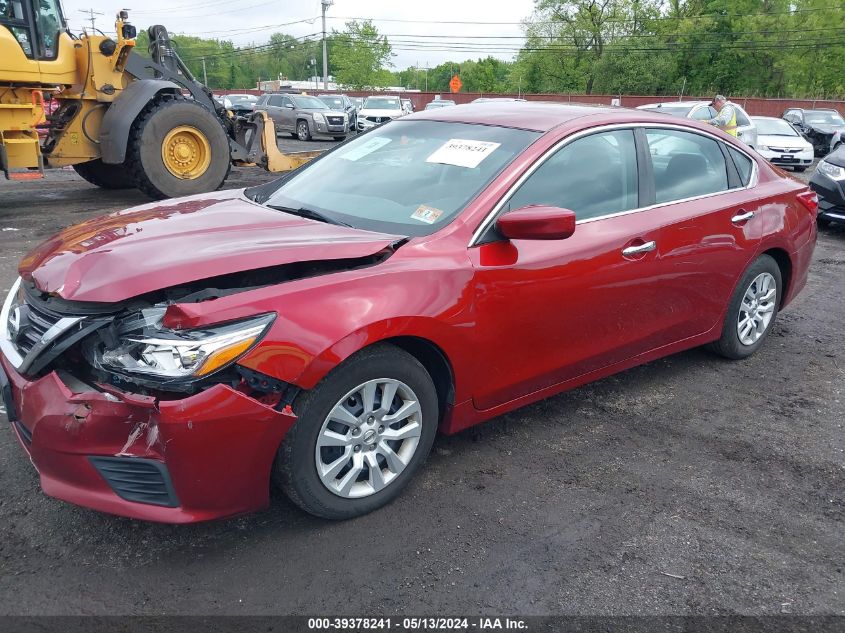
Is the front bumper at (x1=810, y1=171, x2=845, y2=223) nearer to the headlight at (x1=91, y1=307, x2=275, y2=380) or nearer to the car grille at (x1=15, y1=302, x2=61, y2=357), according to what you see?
the headlight at (x1=91, y1=307, x2=275, y2=380)

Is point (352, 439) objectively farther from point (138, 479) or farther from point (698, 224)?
point (698, 224)

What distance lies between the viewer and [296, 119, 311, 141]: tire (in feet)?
80.2

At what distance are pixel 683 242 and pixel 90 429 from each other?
120 inches

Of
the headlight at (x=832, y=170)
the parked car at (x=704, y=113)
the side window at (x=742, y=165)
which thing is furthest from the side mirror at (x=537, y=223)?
the parked car at (x=704, y=113)

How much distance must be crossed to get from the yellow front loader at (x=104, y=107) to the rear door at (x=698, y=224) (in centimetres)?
746

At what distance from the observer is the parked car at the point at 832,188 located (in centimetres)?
912

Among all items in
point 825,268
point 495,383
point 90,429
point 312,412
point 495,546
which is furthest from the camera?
point 825,268

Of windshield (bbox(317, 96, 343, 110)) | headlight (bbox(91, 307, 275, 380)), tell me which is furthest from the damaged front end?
windshield (bbox(317, 96, 343, 110))

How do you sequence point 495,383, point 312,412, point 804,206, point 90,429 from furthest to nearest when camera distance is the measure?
point 804,206 < point 495,383 < point 312,412 < point 90,429

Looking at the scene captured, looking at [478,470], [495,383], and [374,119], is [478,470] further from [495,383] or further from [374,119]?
[374,119]

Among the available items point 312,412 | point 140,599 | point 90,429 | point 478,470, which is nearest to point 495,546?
point 478,470

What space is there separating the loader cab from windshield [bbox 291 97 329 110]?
15.8 meters

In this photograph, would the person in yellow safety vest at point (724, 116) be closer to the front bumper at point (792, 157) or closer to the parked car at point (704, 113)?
the parked car at point (704, 113)

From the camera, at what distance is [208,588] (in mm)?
2453
